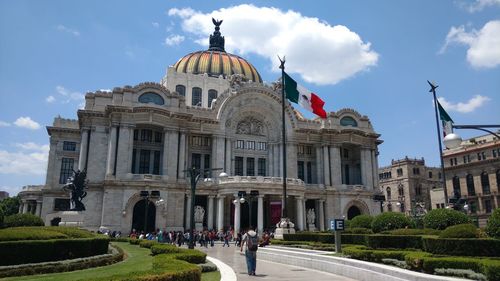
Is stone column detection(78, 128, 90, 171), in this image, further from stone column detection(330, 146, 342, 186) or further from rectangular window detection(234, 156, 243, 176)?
stone column detection(330, 146, 342, 186)

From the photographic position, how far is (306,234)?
3219 cm

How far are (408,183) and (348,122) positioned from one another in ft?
119

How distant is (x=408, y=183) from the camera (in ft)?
303

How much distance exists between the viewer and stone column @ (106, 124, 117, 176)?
49.6 metres

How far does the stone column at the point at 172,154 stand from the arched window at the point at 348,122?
1148 inches

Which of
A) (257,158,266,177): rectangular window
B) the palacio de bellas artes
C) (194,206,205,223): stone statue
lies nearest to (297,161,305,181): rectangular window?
the palacio de bellas artes

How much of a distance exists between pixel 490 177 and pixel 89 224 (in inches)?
2661

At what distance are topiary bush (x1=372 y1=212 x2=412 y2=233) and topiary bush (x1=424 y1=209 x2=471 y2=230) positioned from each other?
19.9ft

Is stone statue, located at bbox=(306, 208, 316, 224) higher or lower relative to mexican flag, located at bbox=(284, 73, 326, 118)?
lower

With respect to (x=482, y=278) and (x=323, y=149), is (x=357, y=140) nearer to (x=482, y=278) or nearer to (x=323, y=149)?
(x=323, y=149)

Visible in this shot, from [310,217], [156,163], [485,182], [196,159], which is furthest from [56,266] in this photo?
[485,182]

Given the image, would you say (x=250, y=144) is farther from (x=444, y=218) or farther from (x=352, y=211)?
(x=444, y=218)

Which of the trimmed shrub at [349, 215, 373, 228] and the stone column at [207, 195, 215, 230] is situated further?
the stone column at [207, 195, 215, 230]

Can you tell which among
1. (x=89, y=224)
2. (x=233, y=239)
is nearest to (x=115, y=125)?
(x=89, y=224)
